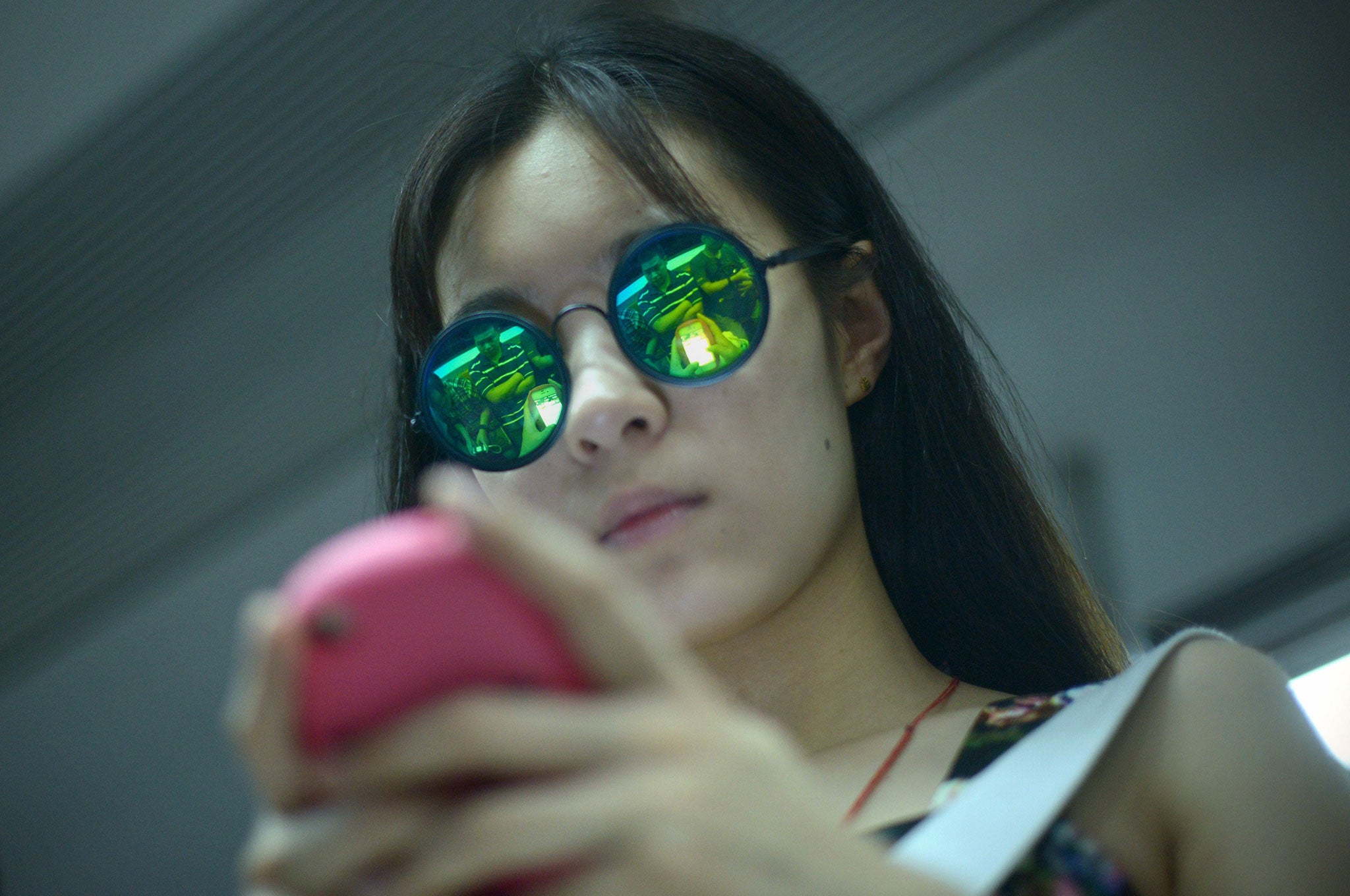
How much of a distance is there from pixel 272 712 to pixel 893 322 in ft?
3.62

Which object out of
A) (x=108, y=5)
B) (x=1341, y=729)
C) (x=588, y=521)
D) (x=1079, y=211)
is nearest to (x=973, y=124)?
(x=1079, y=211)

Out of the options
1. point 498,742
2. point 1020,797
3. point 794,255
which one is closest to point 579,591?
point 498,742

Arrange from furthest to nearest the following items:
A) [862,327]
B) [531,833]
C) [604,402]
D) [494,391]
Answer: [862,327] → [494,391] → [604,402] → [531,833]

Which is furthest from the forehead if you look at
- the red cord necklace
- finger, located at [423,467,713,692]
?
finger, located at [423,467,713,692]

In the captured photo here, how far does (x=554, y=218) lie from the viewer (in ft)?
4.22

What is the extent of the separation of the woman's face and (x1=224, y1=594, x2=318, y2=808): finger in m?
0.64

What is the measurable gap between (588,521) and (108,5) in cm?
173

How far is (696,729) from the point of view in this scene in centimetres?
55

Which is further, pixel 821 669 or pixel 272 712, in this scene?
pixel 821 669

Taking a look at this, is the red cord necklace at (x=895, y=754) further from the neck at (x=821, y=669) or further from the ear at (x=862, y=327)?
the ear at (x=862, y=327)

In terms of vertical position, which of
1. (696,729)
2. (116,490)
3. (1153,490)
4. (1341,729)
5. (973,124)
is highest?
(116,490)

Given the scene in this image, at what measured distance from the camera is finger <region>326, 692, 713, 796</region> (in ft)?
1.65

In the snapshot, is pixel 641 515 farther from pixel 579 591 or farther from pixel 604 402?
pixel 579 591

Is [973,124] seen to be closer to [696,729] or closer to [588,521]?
[588,521]
